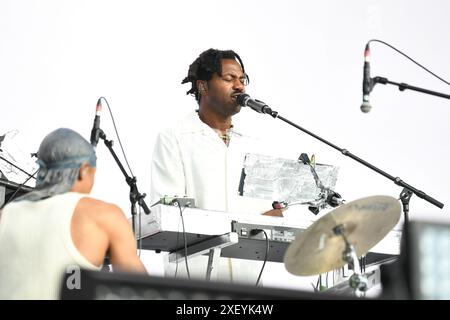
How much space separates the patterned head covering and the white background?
2.62 m

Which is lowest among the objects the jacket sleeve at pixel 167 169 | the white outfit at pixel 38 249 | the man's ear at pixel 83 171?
the white outfit at pixel 38 249

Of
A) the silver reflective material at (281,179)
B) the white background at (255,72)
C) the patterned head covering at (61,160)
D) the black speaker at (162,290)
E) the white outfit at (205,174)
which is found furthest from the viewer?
the white background at (255,72)

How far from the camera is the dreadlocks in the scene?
4.53 meters

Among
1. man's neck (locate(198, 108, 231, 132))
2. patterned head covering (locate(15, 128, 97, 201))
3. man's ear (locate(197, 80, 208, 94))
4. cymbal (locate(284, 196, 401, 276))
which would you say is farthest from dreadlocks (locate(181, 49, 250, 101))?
patterned head covering (locate(15, 128, 97, 201))

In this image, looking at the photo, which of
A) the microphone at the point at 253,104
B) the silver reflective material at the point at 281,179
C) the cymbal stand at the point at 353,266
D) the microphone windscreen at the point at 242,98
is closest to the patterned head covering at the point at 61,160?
the cymbal stand at the point at 353,266

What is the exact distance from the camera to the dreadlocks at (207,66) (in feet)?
14.9

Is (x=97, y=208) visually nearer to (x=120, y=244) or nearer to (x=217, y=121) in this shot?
(x=120, y=244)

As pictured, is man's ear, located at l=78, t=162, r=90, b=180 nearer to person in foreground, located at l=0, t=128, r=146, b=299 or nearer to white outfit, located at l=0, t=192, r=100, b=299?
person in foreground, located at l=0, t=128, r=146, b=299

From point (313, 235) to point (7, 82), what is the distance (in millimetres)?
3103

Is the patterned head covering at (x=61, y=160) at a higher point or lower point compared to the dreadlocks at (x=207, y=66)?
lower

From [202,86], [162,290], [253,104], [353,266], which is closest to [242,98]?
[253,104]

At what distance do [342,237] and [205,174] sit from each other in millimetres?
1197

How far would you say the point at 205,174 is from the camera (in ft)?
13.3

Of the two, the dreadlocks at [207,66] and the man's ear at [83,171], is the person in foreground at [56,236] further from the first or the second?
the dreadlocks at [207,66]
